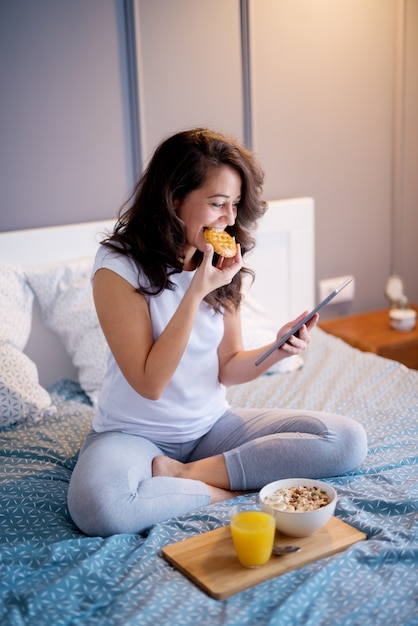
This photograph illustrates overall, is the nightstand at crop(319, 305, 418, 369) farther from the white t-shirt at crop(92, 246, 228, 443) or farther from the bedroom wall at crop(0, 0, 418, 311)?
the white t-shirt at crop(92, 246, 228, 443)

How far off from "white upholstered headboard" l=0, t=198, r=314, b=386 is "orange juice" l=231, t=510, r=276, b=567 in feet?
4.34

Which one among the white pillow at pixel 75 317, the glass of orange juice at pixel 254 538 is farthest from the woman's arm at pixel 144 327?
the white pillow at pixel 75 317

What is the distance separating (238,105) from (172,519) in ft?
5.91

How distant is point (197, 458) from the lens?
1.89 meters

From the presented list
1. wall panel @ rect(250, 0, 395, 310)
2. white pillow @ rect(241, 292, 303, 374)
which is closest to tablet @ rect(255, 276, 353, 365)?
white pillow @ rect(241, 292, 303, 374)

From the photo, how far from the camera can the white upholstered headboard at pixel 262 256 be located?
8.32 feet

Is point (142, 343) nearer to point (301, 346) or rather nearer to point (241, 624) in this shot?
point (301, 346)

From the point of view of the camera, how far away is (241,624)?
4.09 ft

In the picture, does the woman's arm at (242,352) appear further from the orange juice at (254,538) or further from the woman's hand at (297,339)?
the orange juice at (254,538)

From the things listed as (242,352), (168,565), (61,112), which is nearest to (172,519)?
(168,565)

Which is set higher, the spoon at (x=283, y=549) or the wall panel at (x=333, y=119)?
the wall panel at (x=333, y=119)

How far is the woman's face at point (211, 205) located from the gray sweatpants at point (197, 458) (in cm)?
46

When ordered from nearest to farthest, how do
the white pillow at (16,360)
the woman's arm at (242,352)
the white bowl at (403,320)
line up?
the woman's arm at (242,352) < the white pillow at (16,360) < the white bowl at (403,320)

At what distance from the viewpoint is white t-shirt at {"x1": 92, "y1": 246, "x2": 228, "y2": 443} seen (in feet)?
5.91
